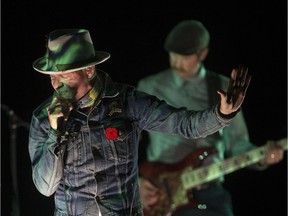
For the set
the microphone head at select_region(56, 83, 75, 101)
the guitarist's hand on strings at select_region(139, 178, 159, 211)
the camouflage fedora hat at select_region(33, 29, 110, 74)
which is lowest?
the guitarist's hand on strings at select_region(139, 178, 159, 211)

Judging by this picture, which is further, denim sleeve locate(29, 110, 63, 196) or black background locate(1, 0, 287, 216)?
black background locate(1, 0, 287, 216)

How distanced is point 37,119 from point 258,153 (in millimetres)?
2248

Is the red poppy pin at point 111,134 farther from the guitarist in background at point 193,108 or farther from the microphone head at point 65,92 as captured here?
the guitarist in background at point 193,108

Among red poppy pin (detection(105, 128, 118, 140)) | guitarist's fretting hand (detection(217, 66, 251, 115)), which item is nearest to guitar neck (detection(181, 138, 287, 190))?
red poppy pin (detection(105, 128, 118, 140))

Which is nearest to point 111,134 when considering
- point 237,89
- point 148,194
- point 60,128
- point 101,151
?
point 101,151

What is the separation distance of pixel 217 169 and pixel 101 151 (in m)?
1.78

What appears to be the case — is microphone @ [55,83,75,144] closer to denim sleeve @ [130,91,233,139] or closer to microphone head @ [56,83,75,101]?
microphone head @ [56,83,75,101]

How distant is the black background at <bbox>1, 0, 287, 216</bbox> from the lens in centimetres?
454

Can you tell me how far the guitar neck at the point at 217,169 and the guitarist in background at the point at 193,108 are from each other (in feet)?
0.15

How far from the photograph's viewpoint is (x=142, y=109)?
2.60 meters

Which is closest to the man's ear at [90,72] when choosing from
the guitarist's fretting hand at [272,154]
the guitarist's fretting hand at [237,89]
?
the guitarist's fretting hand at [237,89]

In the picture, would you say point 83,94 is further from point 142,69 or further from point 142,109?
point 142,69

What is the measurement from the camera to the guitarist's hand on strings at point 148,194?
3922mm

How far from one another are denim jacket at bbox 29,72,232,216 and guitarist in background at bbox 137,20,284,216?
139 cm
